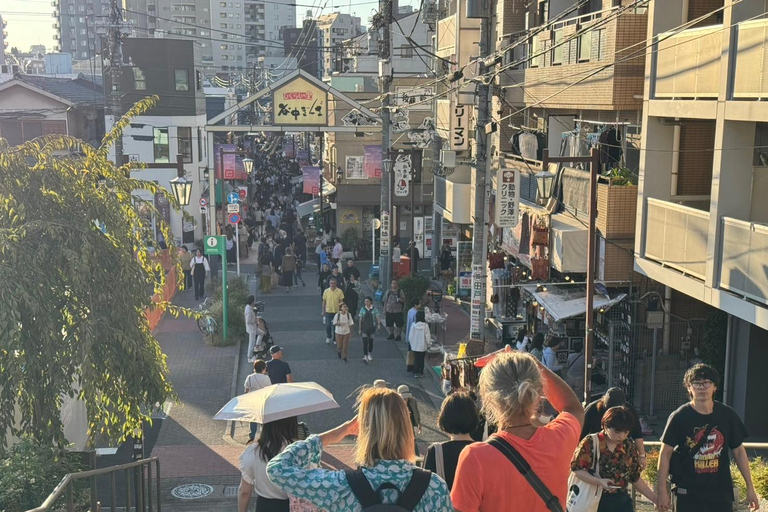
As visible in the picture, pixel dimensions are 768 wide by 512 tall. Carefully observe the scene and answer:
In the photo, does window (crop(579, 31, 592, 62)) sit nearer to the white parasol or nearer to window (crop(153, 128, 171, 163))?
the white parasol

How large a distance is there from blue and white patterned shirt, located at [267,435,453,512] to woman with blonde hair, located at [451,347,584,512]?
0.28 meters

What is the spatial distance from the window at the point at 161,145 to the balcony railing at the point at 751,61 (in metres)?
32.9

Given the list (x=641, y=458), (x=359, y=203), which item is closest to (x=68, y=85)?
(x=359, y=203)

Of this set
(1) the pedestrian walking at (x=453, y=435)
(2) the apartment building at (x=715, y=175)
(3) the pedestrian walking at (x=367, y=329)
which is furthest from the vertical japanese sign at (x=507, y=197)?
(1) the pedestrian walking at (x=453, y=435)

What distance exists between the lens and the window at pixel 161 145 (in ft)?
134

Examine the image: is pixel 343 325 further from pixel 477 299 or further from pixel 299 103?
pixel 299 103

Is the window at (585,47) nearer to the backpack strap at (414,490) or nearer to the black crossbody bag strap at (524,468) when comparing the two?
the black crossbody bag strap at (524,468)

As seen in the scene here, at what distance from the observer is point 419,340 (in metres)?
17.6

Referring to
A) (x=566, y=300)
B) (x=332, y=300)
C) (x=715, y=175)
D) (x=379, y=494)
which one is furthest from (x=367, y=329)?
(x=379, y=494)

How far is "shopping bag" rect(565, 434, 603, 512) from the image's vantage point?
584 cm

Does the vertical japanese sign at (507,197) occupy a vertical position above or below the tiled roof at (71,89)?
below

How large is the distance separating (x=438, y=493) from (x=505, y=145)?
2066 centimetres

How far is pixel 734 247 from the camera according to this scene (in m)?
11.6

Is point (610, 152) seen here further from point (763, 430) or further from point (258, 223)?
point (258, 223)
